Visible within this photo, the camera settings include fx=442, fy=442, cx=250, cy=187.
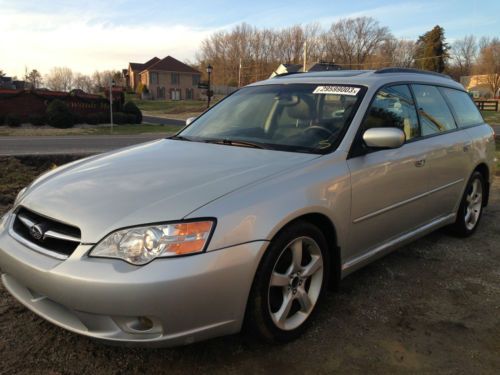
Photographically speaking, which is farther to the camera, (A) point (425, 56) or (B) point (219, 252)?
(A) point (425, 56)

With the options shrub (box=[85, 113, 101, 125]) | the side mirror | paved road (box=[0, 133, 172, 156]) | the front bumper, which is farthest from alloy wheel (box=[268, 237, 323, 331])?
shrub (box=[85, 113, 101, 125])

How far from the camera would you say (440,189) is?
4.05 meters

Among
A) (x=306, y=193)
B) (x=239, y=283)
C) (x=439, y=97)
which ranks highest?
(x=439, y=97)

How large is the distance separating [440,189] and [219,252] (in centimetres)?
267

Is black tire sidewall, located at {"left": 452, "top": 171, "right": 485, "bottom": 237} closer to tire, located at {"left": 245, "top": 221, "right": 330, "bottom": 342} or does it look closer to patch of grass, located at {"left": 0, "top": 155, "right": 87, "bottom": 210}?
tire, located at {"left": 245, "top": 221, "right": 330, "bottom": 342}

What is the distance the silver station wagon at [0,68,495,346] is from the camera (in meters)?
2.14

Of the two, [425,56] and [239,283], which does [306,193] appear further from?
[425,56]

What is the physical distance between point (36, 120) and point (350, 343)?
26902 mm

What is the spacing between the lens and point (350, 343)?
273cm

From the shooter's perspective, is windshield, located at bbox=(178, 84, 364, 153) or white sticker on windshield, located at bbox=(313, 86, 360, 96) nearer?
windshield, located at bbox=(178, 84, 364, 153)

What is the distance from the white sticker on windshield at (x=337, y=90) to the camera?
3.38 m

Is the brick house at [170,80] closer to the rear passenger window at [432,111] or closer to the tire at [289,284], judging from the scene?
the rear passenger window at [432,111]

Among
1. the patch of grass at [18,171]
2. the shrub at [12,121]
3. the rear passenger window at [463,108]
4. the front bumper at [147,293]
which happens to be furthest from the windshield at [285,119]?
the shrub at [12,121]

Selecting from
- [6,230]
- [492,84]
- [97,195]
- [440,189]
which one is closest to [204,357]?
[97,195]
